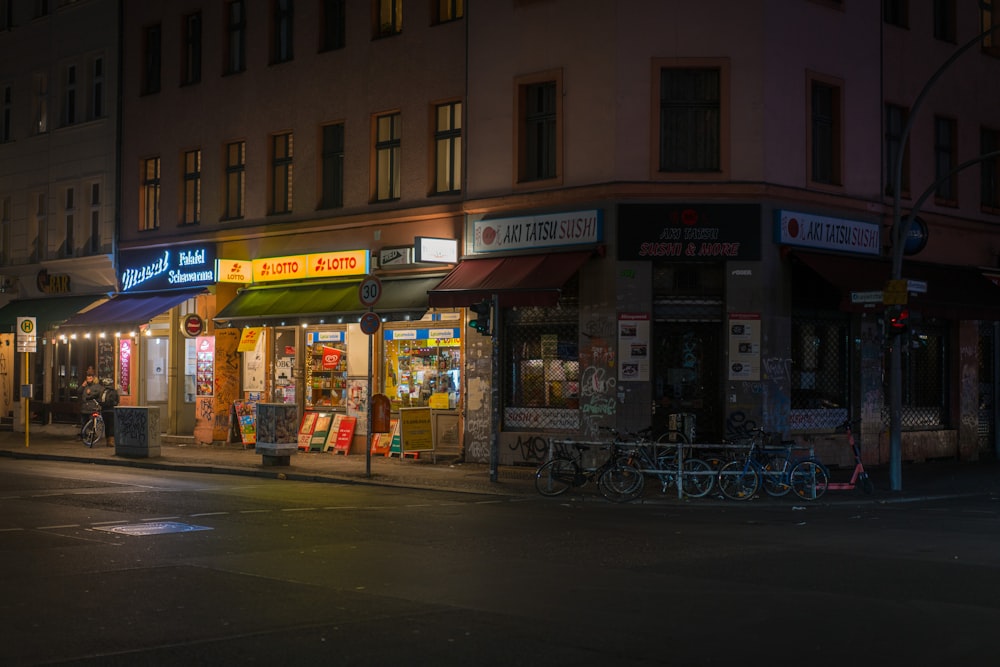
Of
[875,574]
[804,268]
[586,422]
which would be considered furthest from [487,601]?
[804,268]

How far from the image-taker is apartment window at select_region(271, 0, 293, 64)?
29172mm

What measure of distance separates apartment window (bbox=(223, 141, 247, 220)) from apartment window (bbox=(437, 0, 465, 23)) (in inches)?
262

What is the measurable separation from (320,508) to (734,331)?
29.5 feet

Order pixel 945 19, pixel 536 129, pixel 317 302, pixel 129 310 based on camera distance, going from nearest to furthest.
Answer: pixel 536 129 < pixel 317 302 < pixel 945 19 < pixel 129 310

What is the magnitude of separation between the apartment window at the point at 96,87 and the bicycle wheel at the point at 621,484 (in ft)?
70.6

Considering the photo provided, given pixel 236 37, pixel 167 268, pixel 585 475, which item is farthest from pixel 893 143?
pixel 167 268

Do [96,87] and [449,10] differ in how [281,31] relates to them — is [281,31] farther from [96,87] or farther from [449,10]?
[96,87]

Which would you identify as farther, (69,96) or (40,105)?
(40,105)

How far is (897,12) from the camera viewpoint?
86.0ft

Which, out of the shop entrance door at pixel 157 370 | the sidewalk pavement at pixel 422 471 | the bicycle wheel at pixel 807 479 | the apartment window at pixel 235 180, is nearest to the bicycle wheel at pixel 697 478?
the sidewalk pavement at pixel 422 471

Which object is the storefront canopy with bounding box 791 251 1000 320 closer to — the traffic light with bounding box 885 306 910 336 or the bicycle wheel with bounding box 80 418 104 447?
the traffic light with bounding box 885 306 910 336

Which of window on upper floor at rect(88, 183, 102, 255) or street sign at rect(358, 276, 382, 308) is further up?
window on upper floor at rect(88, 183, 102, 255)

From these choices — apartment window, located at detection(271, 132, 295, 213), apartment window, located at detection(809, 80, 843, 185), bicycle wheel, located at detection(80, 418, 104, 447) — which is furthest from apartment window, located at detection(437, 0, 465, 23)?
bicycle wheel, located at detection(80, 418, 104, 447)

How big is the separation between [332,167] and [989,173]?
1523 centimetres
